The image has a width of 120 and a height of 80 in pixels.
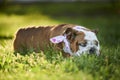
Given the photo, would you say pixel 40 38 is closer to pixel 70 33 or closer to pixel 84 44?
pixel 70 33

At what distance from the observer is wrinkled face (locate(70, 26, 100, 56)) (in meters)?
9.17

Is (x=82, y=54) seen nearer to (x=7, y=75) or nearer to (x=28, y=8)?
(x=7, y=75)

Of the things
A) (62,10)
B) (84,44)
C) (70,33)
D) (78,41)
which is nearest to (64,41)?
(70,33)

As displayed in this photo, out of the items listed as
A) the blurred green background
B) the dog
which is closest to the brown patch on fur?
the dog

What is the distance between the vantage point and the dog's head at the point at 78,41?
30.1 feet

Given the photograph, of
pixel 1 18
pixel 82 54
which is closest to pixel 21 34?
pixel 82 54

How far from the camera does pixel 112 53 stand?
9.51 metres

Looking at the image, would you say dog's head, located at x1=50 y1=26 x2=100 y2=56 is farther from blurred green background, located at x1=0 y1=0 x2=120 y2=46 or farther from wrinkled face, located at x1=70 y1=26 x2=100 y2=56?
blurred green background, located at x1=0 y1=0 x2=120 y2=46

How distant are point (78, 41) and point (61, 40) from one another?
0.35 meters

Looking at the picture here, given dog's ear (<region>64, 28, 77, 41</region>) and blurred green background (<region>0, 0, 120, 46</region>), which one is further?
blurred green background (<region>0, 0, 120, 46</region>)

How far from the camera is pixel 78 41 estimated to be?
9258mm

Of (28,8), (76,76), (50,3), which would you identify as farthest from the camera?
(50,3)

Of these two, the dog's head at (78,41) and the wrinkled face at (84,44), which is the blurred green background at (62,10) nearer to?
the dog's head at (78,41)

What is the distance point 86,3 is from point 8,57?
26185mm
